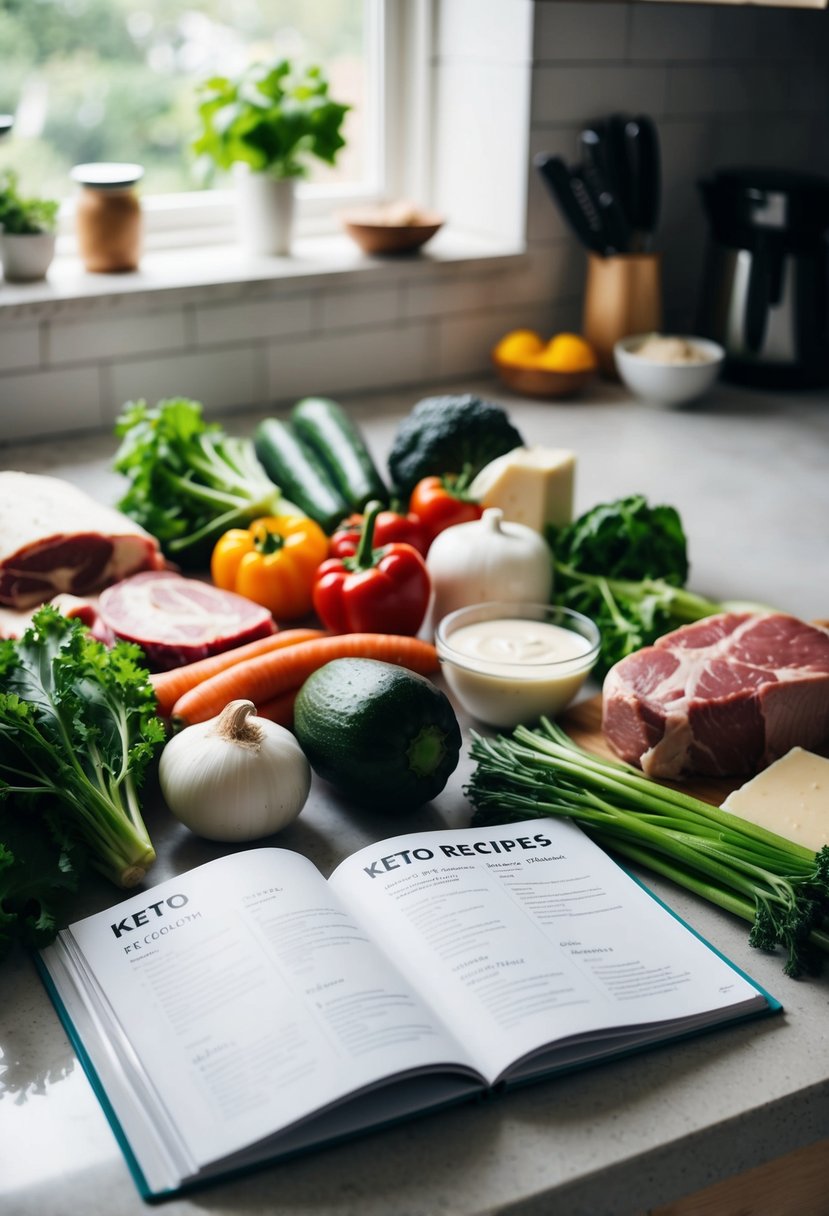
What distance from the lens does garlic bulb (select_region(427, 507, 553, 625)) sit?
1.42 m

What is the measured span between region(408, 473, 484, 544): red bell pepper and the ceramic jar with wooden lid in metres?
0.90

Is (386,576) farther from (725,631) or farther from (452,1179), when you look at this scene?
(452,1179)

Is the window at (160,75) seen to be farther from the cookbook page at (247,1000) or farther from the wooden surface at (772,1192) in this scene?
the wooden surface at (772,1192)

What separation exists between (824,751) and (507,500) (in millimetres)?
561

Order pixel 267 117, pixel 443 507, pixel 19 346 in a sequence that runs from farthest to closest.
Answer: pixel 267 117 < pixel 19 346 < pixel 443 507

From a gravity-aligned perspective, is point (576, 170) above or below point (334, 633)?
above

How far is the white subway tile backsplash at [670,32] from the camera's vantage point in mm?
2400

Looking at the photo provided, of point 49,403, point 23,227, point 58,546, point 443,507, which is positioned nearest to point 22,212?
point 23,227

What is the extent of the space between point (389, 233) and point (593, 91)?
0.50m

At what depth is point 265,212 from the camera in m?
2.32

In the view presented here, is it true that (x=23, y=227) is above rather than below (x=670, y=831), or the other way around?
above

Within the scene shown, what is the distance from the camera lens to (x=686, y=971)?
896 millimetres

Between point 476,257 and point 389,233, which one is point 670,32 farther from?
point 389,233

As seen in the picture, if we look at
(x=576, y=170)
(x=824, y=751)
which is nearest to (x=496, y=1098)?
(x=824, y=751)
